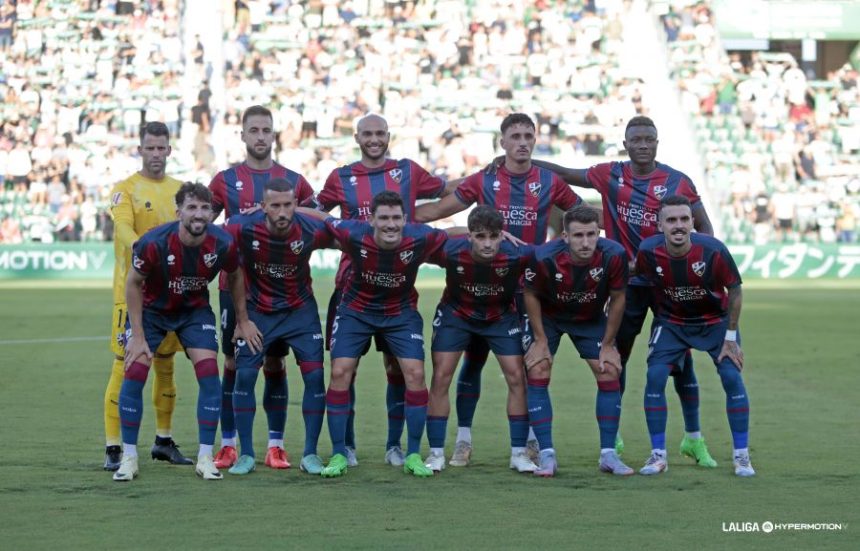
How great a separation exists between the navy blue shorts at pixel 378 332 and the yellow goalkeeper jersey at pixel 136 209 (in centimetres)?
131

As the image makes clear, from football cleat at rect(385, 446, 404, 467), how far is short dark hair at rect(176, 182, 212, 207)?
1.90m

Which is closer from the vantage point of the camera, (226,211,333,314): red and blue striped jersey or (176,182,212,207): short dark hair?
(176,182,212,207): short dark hair

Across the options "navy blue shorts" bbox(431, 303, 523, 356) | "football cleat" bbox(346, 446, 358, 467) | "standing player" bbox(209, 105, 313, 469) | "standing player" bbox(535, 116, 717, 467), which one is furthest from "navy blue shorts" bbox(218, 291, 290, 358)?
"standing player" bbox(535, 116, 717, 467)

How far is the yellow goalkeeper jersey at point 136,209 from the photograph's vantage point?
8.41 metres

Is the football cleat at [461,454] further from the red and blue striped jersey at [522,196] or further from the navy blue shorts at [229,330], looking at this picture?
the red and blue striped jersey at [522,196]

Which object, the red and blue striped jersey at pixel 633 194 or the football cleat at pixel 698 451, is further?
the red and blue striped jersey at pixel 633 194

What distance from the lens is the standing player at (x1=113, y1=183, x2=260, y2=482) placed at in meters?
7.77

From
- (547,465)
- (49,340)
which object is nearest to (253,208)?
(547,465)

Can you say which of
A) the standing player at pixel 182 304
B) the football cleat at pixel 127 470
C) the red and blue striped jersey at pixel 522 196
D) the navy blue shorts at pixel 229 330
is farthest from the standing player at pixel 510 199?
the football cleat at pixel 127 470

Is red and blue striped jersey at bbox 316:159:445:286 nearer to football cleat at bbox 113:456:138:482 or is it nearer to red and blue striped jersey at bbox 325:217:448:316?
red and blue striped jersey at bbox 325:217:448:316

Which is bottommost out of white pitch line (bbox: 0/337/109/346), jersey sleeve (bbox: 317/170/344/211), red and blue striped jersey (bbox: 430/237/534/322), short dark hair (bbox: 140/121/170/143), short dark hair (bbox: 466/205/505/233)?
white pitch line (bbox: 0/337/109/346)

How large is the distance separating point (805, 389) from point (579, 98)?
20458 mm

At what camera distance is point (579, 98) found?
32.0 m

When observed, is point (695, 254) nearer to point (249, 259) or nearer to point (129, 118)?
point (249, 259)
